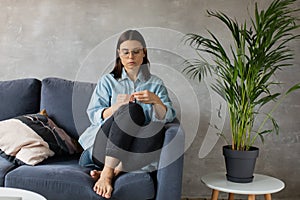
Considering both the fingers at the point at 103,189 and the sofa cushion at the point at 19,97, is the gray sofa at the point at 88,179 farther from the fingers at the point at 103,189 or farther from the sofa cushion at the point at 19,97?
the sofa cushion at the point at 19,97

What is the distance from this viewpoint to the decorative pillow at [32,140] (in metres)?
2.76

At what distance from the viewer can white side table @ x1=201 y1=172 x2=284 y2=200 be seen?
2.67 m

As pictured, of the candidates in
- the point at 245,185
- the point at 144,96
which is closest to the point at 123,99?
the point at 144,96

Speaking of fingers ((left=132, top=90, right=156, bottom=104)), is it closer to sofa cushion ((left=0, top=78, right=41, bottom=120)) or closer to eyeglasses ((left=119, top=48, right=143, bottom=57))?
eyeglasses ((left=119, top=48, right=143, bottom=57))

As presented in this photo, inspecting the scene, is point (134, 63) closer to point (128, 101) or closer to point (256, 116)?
point (128, 101)

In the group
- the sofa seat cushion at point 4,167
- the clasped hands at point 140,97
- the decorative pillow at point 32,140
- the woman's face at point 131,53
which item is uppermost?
the woman's face at point 131,53

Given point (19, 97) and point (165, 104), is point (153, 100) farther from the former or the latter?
point (19, 97)

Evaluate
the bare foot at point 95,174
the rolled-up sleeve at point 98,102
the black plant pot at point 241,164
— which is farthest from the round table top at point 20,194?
the black plant pot at point 241,164

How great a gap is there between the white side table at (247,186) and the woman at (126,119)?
1.32 feet

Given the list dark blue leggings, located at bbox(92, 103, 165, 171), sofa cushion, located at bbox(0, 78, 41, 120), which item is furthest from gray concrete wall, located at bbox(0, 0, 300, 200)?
dark blue leggings, located at bbox(92, 103, 165, 171)

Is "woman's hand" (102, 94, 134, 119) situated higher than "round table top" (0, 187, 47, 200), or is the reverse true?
"woman's hand" (102, 94, 134, 119)

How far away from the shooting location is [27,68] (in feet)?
11.5

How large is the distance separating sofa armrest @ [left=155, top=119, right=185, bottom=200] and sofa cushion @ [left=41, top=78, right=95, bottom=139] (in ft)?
2.49

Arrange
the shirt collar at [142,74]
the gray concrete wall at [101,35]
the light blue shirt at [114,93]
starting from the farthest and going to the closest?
the gray concrete wall at [101,35] → the shirt collar at [142,74] → the light blue shirt at [114,93]
